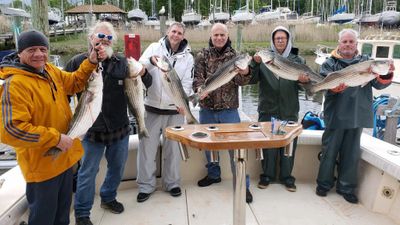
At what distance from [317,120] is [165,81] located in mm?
3410

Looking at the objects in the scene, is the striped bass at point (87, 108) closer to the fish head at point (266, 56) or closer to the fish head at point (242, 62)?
the fish head at point (242, 62)

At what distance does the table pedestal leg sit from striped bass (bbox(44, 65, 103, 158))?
102 cm

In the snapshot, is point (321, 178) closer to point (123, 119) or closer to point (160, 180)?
point (160, 180)

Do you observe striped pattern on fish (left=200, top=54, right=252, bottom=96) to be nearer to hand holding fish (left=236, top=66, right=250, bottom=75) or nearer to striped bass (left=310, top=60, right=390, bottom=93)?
hand holding fish (left=236, top=66, right=250, bottom=75)

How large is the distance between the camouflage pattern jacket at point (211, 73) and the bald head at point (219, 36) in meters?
0.05

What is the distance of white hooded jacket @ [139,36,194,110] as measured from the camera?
11.1ft

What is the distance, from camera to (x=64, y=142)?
2.22 m

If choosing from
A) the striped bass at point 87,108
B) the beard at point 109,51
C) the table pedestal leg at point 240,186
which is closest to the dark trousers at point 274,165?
the table pedestal leg at point 240,186

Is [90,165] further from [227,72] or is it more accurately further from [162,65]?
[227,72]

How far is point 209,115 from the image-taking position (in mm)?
3695

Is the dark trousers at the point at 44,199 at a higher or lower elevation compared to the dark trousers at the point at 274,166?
higher

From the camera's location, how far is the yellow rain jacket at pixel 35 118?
2.05 m

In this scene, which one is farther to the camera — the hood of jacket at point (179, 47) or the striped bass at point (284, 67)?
the hood of jacket at point (179, 47)

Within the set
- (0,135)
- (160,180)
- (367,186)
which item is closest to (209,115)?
(160,180)
